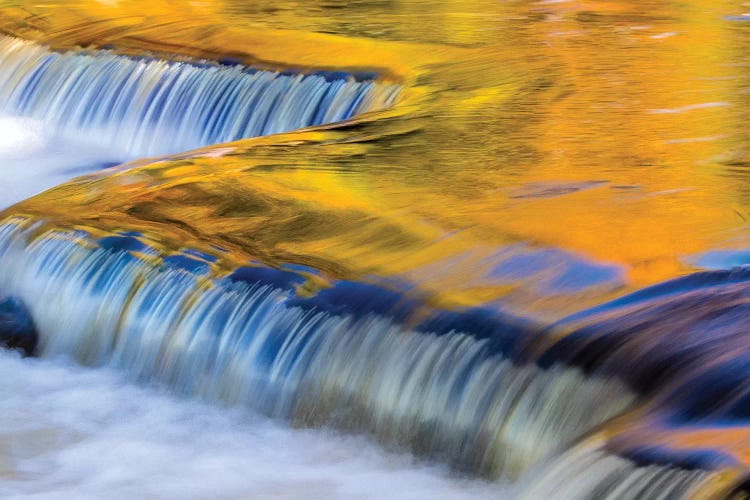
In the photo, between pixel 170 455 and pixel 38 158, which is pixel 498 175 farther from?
pixel 38 158

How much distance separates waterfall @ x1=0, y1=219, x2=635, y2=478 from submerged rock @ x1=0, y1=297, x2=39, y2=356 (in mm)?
33

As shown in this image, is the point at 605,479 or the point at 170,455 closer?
the point at 605,479

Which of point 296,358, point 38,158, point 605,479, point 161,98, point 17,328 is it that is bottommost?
point 38,158

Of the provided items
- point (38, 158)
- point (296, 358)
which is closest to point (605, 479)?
point (296, 358)

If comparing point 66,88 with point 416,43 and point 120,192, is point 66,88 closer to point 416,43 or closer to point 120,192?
point 416,43

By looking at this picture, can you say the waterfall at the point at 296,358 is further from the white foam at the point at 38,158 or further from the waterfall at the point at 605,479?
the white foam at the point at 38,158

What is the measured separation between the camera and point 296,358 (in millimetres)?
4449

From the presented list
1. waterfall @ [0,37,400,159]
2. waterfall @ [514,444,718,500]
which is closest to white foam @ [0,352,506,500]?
waterfall @ [514,444,718,500]

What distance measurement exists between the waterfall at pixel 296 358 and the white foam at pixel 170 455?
0.24 ft

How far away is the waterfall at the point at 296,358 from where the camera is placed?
389 cm

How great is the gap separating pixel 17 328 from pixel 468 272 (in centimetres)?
175

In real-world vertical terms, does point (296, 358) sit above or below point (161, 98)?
above

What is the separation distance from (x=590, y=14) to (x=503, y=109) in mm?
2583

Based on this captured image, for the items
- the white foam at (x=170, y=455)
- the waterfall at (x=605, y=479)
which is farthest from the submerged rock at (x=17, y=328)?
the waterfall at (x=605, y=479)
